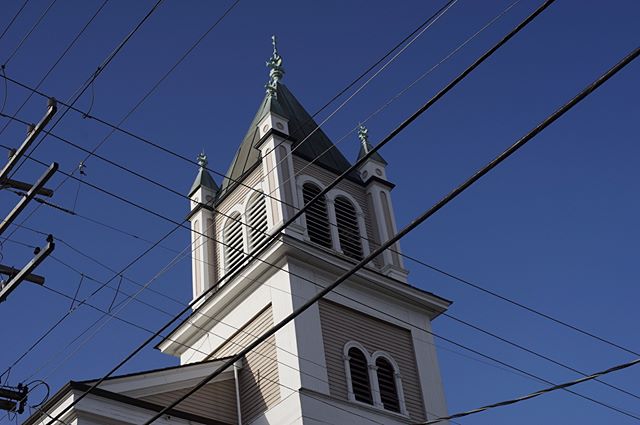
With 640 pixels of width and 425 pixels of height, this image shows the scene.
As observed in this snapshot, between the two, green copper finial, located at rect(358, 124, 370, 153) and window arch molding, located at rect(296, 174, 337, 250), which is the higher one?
green copper finial, located at rect(358, 124, 370, 153)

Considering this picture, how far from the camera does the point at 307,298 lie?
26.5 meters

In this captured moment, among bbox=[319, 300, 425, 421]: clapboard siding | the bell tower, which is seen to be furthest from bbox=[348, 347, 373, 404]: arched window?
bbox=[319, 300, 425, 421]: clapboard siding

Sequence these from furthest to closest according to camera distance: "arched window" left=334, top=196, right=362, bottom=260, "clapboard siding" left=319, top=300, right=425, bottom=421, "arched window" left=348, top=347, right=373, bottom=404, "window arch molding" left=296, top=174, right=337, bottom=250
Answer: "arched window" left=334, top=196, right=362, bottom=260
"window arch molding" left=296, top=174, right=337, bottom=250
"arched window" left=348, top=347, right=373, bottom=404
"clapboard siding" left=319, top=300, right=425, bottom=421

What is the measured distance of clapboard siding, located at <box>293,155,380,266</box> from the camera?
30828 mm

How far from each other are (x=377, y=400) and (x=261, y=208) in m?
7.08

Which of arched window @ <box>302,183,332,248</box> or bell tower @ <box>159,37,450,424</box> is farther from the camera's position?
arched window @ <box>302,183,332,248</box>

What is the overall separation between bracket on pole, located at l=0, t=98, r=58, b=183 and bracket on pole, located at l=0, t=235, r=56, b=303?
3.86ft

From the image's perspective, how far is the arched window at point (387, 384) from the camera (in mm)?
26500

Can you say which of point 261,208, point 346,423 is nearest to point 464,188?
point 346,423

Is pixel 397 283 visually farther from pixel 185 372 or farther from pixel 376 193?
pixel 185 372

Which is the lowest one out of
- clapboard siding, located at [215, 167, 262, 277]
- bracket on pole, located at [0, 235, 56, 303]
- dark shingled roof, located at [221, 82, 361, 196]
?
bracket on pole, located at [0, 235, 56, 303]

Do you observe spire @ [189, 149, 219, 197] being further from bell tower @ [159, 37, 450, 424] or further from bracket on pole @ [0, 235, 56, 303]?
bracket on pole @ [0, 235, 56, 303]

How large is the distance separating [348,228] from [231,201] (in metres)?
3.94

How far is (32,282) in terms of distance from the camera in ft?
54.1
